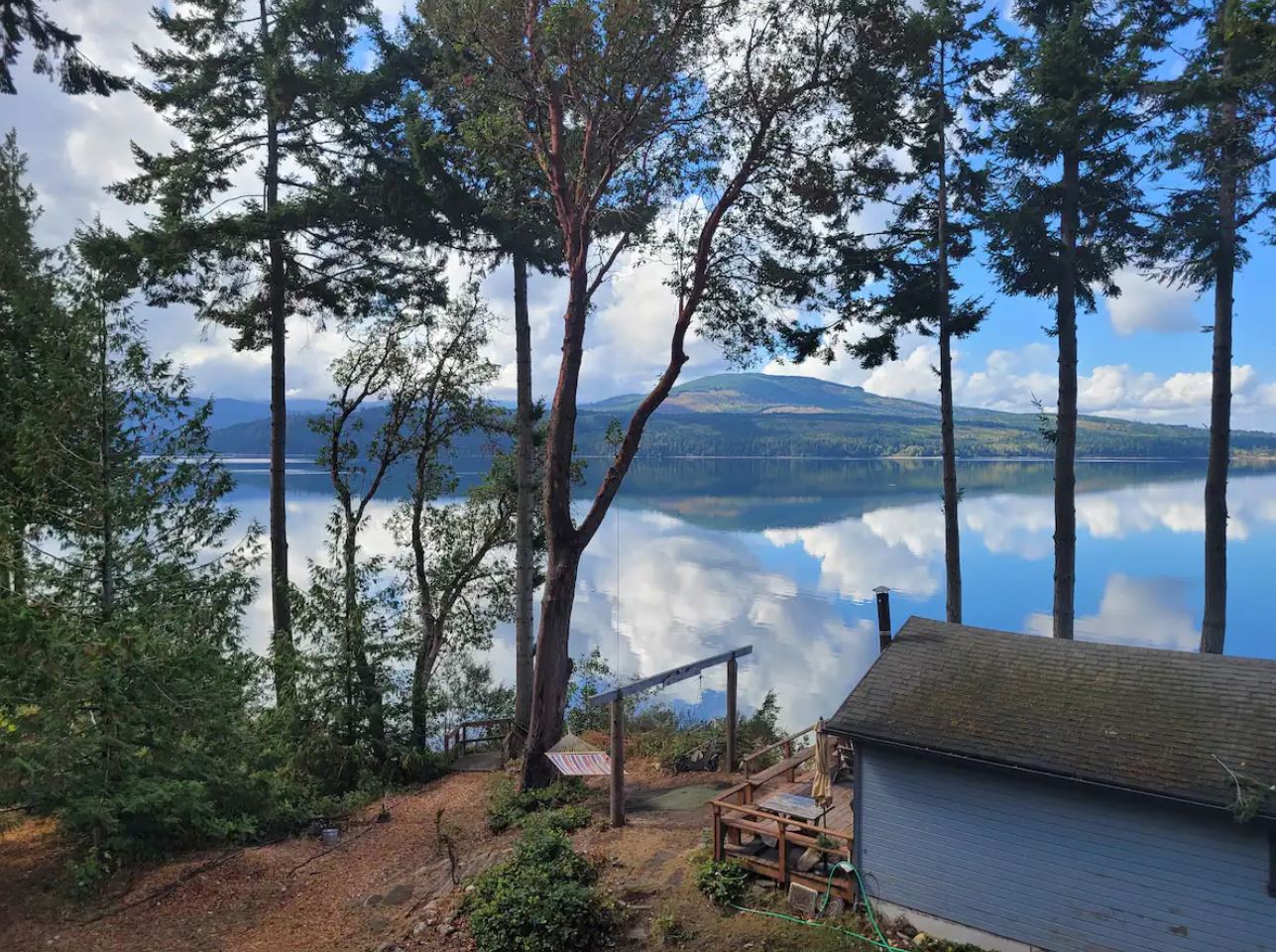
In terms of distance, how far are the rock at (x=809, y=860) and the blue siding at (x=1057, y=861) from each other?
65 centimetres

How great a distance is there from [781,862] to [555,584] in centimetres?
543

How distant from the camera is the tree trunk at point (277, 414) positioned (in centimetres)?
1603

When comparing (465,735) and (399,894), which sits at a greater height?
(399,894)

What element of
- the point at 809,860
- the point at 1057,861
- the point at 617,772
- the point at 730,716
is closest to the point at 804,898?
the point at 809,860

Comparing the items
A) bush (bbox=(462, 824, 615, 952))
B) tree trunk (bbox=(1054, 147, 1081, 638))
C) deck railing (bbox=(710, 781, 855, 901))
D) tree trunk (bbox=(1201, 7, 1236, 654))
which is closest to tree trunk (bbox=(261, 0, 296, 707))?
bush (bbox=(462, 824, 615, 952))

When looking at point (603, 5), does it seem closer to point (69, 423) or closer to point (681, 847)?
point (69, 423)

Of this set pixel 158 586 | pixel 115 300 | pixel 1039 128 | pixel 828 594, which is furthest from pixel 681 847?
pixel 828 594

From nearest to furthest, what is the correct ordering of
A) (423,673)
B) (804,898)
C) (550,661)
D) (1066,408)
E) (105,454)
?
(804,898) → (105,454) → (550,661) → (1066,408) → (423,673)

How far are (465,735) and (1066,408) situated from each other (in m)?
15.1

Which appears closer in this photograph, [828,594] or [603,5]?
[603,5]

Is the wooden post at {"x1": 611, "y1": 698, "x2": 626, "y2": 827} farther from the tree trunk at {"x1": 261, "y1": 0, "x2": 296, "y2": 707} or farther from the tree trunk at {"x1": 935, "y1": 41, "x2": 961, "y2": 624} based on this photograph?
the tree trunk at {"x1": 261, "y1": 0, "x2": 296, "y2": 707}

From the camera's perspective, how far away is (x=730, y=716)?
14.0m

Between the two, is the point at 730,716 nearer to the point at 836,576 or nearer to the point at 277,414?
the point at 277,414

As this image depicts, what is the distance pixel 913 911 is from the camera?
29.6ft
